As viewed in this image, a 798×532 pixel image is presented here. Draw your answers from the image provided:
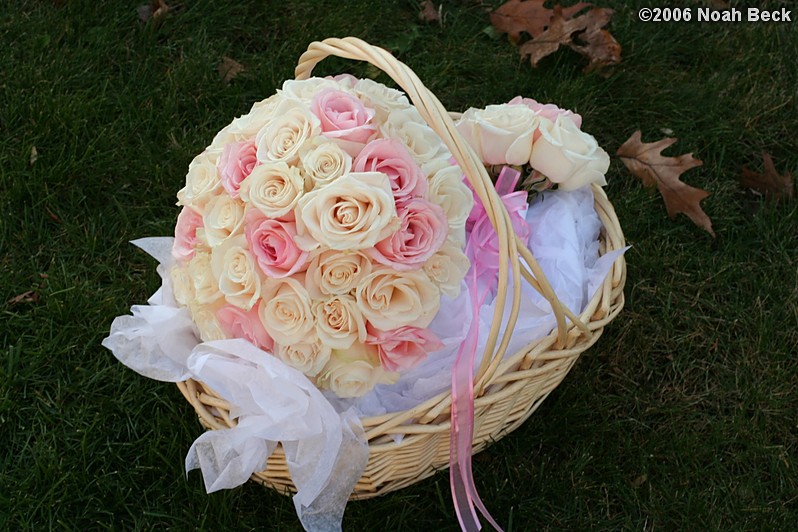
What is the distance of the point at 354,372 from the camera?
1.18m

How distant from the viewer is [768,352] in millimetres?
1693

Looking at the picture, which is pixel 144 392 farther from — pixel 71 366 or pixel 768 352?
pixel 768 352

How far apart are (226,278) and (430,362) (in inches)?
13.1

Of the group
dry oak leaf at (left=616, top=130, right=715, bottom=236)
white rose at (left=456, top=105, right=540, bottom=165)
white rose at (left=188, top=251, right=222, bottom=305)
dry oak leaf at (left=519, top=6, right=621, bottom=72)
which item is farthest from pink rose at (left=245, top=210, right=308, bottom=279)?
dry oak leaf at (left=519, top=6, right=621, bottom=72)

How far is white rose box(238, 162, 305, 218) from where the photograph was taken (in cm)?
112

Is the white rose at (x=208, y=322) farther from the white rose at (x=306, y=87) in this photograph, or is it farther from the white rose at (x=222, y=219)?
the white rose at (x=306, y=87)

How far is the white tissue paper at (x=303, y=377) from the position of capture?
1163 mm

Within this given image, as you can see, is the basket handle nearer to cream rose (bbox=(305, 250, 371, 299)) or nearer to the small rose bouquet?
the small rose bouquet

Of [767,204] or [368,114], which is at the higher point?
[368,114]

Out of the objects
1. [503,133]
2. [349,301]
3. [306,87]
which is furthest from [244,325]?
[503,133]

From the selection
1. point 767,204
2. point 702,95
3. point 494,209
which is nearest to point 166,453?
point 494,209

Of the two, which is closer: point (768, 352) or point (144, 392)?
point (144, 392)

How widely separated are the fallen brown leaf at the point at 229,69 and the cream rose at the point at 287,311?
1.11m

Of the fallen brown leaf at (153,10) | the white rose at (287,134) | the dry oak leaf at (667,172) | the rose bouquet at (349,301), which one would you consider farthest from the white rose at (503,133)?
the fallen brown leaf at (153,10)
